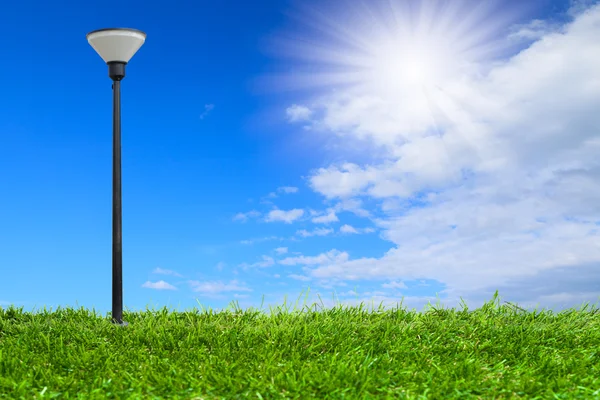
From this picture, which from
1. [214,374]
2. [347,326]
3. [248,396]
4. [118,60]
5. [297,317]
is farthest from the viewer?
[118,60]

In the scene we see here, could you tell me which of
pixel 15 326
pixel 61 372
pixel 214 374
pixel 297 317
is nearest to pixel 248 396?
pixel 214 374

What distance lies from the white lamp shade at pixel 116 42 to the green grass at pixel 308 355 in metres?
3.04

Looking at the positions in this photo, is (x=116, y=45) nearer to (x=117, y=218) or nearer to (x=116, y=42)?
(x=116, y=42)

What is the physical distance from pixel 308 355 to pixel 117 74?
13.3ft

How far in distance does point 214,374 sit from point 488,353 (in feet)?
8.47

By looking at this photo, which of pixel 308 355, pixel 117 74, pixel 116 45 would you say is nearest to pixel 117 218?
pixel 117 74

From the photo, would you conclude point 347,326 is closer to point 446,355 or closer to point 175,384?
point 446,355

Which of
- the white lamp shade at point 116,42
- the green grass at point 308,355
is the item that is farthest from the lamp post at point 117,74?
the green grass at point 308,355

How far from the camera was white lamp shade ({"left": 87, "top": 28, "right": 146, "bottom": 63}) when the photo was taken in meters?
7.57

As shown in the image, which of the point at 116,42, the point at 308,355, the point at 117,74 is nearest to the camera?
the point at 308,355

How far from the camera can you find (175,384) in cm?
522

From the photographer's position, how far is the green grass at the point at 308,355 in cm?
512

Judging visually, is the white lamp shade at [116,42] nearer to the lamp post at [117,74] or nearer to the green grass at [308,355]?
the lamp post at [117,74]

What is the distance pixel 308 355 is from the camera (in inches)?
230
